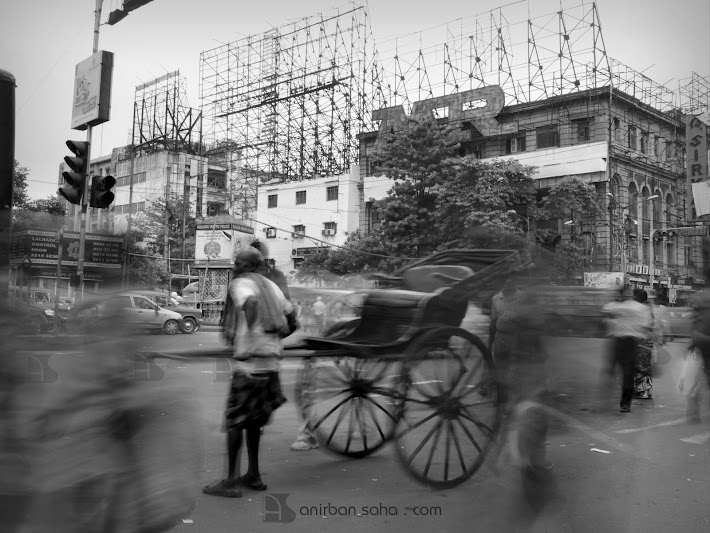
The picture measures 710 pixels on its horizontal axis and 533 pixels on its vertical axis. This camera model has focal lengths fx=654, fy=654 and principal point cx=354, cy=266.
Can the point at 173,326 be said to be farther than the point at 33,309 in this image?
Yes

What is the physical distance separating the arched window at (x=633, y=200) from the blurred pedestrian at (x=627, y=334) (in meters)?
29.3

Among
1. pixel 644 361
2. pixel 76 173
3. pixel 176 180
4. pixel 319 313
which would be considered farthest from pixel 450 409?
pixel 176 180

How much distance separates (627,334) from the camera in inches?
325

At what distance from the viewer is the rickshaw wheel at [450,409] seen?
4.61 m

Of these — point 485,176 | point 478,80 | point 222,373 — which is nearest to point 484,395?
point 222,373

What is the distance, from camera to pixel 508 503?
179 inches

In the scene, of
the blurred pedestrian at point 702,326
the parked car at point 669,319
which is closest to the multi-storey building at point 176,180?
the parked car at point 669,319

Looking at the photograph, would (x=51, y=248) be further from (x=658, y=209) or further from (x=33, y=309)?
(x=658, y=209)

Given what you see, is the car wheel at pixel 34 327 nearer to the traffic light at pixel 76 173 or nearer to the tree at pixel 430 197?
the traffic light at pixel 76 173

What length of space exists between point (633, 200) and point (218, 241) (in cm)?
2247

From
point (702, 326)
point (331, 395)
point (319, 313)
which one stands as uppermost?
point (319, 313)

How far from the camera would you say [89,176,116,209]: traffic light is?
29.7 feet

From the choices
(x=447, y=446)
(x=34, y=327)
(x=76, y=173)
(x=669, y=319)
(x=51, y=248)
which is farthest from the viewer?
(x=669, y=319)

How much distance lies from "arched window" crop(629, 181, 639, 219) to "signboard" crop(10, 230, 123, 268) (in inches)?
1401
